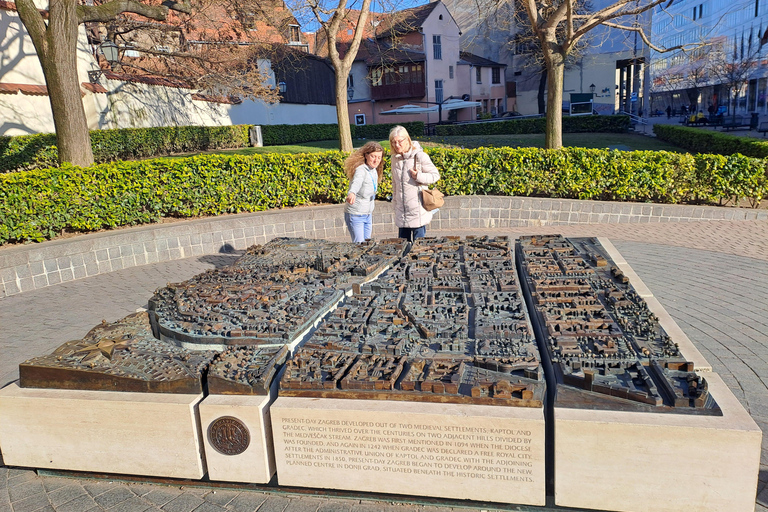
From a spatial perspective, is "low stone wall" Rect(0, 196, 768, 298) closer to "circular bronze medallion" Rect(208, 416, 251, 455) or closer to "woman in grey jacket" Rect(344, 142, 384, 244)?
"woman in grey jacket" Rect(344, 142, 384, 244)

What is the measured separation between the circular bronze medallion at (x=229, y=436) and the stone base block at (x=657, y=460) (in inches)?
66.1

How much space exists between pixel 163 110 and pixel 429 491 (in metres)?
24.7

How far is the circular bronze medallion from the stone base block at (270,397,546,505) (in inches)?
7.5

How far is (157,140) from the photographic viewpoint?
21562mm

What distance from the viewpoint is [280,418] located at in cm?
317

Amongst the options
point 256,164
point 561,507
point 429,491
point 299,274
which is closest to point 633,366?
point 561,507

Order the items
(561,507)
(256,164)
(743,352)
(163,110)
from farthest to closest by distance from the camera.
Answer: (163,110)
(256,164)
(743,352)
(561,507)

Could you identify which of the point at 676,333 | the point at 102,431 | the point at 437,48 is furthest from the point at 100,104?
the point at 437,48

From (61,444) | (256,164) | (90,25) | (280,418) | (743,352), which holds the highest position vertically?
(90,25)

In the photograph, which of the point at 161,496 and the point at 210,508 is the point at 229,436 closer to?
the point at 210,508

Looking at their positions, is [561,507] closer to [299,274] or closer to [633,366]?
[633,366]

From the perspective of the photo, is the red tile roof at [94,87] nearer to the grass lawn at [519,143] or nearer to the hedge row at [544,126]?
the grass lawn at [519,143]

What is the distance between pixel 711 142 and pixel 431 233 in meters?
11.2

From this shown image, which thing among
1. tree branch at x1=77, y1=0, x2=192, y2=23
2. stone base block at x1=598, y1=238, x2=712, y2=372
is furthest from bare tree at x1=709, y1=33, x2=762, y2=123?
stone base block at x1=598, y1=238, x2=712, y2=372
